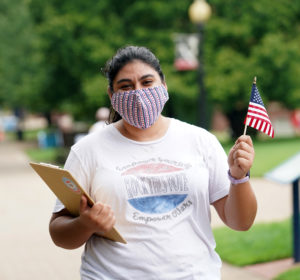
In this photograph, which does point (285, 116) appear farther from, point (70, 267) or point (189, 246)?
point (189, 246)

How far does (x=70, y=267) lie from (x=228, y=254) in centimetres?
180

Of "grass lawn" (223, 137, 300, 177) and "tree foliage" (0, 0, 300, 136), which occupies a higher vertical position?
"tree foliage" (0, 0, 300, 136)

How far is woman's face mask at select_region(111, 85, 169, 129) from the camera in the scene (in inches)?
99.8

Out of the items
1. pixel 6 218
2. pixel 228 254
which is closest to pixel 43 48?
pixel 6 218

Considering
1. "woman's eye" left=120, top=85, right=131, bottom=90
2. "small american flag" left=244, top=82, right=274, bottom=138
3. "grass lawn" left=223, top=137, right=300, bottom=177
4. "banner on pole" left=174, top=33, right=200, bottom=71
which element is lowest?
"grass lawn" left=223, top=137, right=300, bottom=177

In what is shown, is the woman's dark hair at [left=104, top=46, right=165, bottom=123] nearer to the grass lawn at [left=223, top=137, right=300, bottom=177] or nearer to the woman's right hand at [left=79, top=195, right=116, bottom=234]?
the woman's right hand at [left=79, top=195, right=116, bottom=234]

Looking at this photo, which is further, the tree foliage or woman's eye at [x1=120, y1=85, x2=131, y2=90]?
the tree foliage

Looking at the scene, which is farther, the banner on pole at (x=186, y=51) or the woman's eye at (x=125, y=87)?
the banner on pole at (x=186, y=51)

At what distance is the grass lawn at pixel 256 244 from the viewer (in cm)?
622

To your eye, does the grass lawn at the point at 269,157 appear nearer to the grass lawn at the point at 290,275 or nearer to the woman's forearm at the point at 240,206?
the grass lawn at the point at 290,275

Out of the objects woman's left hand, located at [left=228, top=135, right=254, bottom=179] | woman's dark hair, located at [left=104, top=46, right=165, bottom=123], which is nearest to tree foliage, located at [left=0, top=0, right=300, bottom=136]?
woman's dark hair, located at [left=104, top=46, right=165, bottom=123]

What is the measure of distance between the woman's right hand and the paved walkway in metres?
3.65

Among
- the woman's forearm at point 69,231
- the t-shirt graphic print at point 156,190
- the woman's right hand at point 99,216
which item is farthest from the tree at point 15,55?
the woman's right hand at point 99,216

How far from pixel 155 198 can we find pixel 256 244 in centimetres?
465
